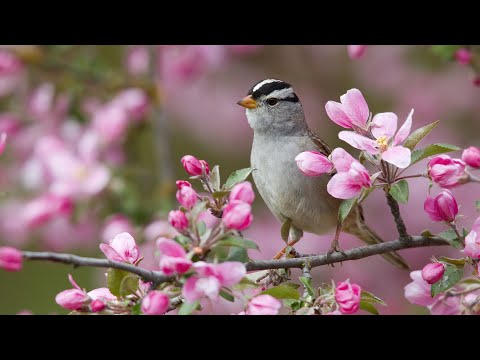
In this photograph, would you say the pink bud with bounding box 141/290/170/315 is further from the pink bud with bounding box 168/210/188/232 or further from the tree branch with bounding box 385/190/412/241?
the tree branch with bounding box 385/190/412/241

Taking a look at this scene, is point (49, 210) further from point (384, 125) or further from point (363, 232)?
point (384, 125)

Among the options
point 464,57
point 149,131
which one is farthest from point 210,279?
point 149,131

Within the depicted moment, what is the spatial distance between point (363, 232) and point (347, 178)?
46.4 inches

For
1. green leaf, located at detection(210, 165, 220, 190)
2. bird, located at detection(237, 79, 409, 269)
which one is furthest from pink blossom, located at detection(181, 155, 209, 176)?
bird, located at detection(237, 79, 409, 269)

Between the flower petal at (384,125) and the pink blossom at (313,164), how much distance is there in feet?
0.45

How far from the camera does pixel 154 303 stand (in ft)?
4.92

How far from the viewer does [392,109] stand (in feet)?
14.3

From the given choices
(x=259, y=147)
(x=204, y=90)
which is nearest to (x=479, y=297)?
(x=259, y=147)

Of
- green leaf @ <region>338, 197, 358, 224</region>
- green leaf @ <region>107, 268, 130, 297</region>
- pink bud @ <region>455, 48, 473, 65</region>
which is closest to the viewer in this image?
green leaf @ <region>107, 268, 130, 297</region>

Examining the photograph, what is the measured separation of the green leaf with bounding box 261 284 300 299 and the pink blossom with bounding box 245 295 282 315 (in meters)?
0.07

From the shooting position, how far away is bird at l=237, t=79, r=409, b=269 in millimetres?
2666

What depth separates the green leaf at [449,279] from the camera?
181 centimetres
